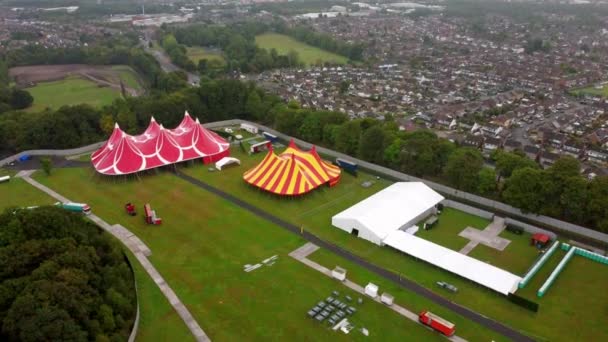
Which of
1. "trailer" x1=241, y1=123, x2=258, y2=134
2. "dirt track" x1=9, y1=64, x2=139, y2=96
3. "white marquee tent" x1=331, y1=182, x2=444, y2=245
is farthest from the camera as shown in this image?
"dirt track" x1=9, y1=64, x2=139, y2=96

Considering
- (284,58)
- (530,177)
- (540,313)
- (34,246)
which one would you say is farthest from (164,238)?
(284,58)

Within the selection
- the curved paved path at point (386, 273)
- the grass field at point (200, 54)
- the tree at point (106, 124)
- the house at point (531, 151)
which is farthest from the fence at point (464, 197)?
the grass field at point (200, 54)

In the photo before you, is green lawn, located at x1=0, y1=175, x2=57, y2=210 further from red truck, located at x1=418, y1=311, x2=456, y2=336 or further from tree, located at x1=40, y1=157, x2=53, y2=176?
red truck, located at x1=418, y1=311, x2=456, y2=336

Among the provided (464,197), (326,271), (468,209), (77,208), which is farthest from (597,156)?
(77,208)

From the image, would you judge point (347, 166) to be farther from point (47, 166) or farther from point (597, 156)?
point (597, 156)

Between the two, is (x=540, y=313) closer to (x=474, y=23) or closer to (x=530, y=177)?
(x=530, y=177)

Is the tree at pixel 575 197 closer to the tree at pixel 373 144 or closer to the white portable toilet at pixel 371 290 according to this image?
the tree at pixel 373 144

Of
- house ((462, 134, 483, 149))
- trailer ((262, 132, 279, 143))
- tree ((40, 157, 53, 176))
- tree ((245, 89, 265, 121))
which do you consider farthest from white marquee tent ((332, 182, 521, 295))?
tree ((40, 157, 53, 176))
